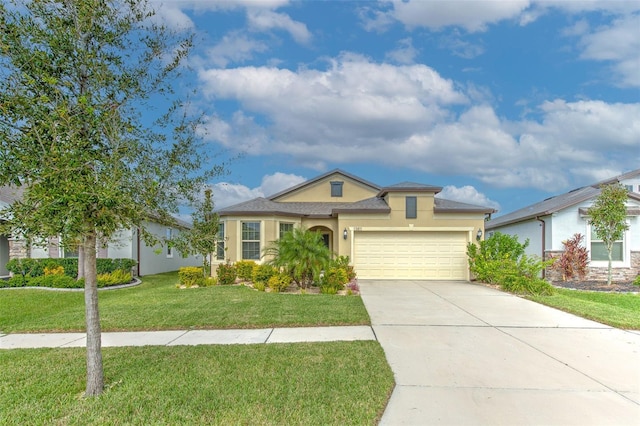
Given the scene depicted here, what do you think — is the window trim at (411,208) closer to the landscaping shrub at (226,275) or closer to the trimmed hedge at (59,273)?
the landscaping shrub at (226,275)

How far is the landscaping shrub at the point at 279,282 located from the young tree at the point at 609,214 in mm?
11321

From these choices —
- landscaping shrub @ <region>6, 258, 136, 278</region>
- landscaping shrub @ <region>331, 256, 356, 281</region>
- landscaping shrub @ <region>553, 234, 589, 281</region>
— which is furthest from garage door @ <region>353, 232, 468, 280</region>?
landscaping shrub @ <region>6, 258, 136, 278</region>

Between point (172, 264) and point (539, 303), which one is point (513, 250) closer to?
point (539, 303)

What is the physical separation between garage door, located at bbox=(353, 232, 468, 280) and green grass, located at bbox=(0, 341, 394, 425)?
972 centimetres

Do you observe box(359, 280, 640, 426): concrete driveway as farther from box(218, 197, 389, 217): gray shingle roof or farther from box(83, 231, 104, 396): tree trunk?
box(218, 197, 389, 217): gray shingle roof

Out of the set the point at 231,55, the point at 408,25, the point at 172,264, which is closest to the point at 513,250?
the point at 408,25

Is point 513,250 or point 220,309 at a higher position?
point 513,250

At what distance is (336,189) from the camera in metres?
19.4

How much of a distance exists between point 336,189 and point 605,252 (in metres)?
12.0

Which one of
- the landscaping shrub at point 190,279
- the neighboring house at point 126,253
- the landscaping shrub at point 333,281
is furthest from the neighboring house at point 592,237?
the neighboring house at point 126,253

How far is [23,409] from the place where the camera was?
137 inches

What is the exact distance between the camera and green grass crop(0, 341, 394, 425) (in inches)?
129

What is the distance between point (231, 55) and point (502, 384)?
8.76 m

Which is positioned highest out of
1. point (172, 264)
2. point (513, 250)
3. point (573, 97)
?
point (573, 97)
